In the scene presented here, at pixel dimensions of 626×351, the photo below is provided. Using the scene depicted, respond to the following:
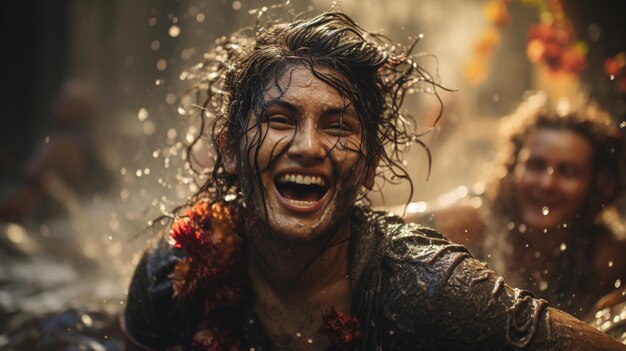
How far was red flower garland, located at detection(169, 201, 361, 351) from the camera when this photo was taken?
2947 mm

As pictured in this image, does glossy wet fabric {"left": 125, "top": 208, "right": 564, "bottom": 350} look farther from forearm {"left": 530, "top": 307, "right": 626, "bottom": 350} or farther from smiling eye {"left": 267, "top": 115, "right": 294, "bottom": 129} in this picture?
smiling eye {"left": 267, "top": 115, "right": 294, "bottom": 129}

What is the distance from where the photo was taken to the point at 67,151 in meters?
9.24

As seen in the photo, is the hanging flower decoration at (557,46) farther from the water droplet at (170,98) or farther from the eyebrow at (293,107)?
the eyebrow at (293,107)

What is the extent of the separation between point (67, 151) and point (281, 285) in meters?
7.08

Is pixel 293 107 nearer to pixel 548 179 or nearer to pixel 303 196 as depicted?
pixel 303 196

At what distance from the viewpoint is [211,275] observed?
294 centimetres

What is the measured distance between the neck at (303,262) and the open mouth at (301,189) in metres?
0.18

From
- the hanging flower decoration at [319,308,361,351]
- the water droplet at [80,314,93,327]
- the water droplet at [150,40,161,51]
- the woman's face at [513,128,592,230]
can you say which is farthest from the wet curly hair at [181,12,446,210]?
the water droplet at [150,40,161,51]

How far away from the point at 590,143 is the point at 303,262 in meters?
3.02

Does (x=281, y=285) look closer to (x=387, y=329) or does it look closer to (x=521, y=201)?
(x=387, y=329)

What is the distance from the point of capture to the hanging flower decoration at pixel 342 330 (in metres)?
2.66

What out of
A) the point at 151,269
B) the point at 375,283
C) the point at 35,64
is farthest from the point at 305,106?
the point at 35,64

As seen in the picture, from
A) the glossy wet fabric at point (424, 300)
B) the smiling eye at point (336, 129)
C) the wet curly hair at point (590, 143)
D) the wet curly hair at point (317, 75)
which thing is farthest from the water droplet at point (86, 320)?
the wet curly hair at point (590, 143)

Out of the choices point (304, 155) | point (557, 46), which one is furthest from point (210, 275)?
point (557, 46)
